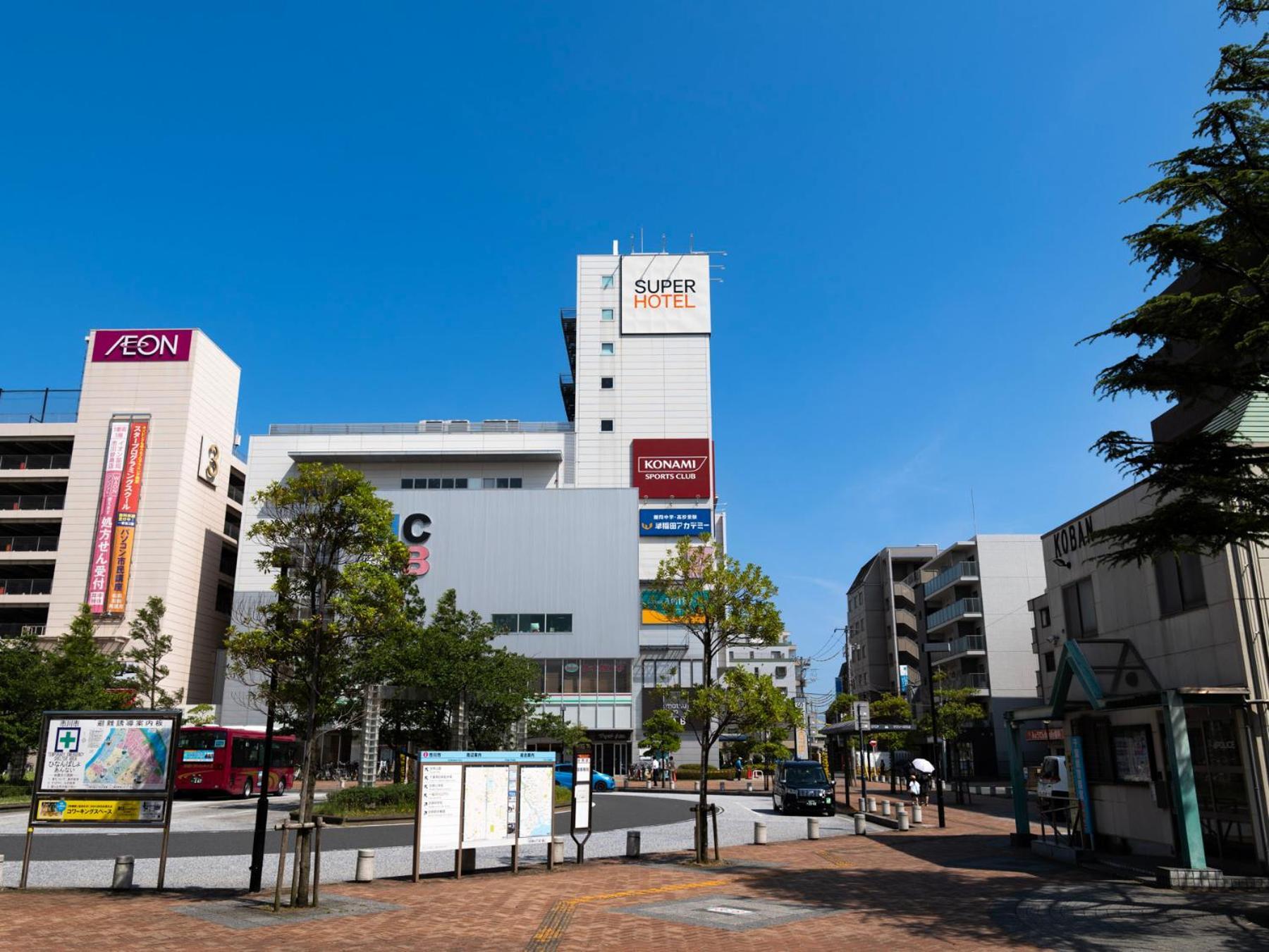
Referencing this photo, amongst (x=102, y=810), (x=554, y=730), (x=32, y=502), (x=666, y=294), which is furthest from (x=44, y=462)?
(x=102, y=810)

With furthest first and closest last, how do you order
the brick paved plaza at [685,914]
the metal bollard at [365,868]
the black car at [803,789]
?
1. the black car at [803,789]
2. the metal bollard at [365,868]
3. the brick paved plaza at [685,914]

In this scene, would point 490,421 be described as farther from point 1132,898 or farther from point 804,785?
point 1132,898

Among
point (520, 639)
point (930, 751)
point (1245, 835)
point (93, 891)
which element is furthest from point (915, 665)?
point (93, 891)

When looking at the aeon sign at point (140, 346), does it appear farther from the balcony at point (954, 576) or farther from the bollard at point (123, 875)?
the balcony at point (954, 576)

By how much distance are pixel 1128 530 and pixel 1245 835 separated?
21.8 feet

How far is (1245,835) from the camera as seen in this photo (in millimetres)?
15398

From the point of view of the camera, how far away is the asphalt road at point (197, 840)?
20.4 metres

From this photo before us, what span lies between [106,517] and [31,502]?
7.06m

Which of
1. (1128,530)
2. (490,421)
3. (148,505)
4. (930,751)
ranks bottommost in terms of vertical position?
(930,751)

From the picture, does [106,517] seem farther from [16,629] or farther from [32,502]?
[16,629]

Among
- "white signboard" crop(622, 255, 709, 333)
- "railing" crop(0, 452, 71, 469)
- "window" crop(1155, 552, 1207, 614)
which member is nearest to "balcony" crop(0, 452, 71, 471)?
"railing" crop(0, 452, 71, 469)

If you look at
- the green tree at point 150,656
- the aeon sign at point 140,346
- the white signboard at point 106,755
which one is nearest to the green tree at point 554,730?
the green tree at point 150,656

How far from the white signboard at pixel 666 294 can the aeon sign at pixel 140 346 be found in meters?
35.0

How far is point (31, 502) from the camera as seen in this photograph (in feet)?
214
